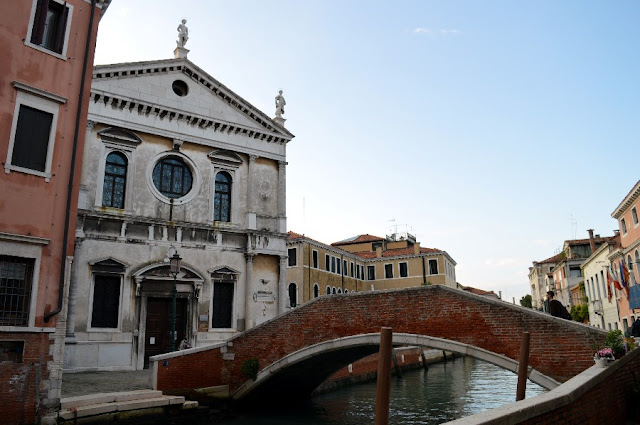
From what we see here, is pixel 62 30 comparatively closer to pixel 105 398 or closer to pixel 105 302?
pixel 105 398

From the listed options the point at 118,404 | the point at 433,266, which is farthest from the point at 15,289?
the point at 433,266

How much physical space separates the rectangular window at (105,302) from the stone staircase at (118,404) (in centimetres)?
398

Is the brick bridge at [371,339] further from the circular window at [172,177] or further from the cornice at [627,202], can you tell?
the cornice at [627,202]

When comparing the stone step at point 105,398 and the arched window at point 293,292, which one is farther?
the arched window at point 293,292

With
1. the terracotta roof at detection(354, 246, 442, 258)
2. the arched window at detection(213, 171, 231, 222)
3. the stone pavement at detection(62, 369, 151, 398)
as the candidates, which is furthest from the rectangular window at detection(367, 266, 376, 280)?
the stone pavement at detection(62, 369, 151, 398)

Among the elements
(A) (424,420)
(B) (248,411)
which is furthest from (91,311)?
(A) (424,420)

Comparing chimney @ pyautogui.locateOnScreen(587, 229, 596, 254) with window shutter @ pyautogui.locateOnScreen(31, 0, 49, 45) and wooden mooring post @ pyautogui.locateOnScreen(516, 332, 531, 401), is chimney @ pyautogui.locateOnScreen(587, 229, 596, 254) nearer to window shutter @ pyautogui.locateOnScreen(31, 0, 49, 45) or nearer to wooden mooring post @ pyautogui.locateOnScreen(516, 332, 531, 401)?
wooden mooring post @ pyautogui.locateOnScreen(516, 332, 531, 401)

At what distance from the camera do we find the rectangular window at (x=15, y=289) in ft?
27.7

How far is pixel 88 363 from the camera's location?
43.8 ft

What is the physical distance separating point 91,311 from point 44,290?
17.6 feet

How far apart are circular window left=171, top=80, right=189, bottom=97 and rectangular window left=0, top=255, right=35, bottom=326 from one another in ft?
30.1

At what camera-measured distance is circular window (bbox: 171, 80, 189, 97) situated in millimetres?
16631

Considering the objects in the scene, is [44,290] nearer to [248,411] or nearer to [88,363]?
[88,363]

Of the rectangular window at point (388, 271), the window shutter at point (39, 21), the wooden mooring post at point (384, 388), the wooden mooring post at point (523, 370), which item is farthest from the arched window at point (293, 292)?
the wooden mooring post at point (384, 388)
